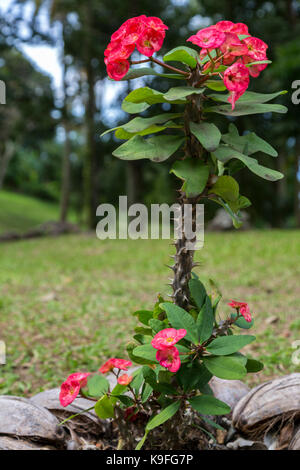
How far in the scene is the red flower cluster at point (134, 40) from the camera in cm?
123

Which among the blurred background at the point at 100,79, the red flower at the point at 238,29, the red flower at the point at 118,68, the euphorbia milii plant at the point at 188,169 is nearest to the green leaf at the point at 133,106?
the euphorbia milii plant at the point at 188,169

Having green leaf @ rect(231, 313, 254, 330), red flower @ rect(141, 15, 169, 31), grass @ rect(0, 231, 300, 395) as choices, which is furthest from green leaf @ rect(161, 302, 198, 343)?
red flower @ rect(141, 15, 169, 31)

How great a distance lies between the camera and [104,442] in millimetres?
1589

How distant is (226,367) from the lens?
1258 millimetres

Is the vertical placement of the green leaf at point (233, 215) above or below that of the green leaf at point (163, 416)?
above

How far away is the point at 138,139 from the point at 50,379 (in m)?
1.84

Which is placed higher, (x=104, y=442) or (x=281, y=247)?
(x=281, y=247)

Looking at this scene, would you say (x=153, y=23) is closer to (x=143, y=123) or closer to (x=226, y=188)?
(x=143, y=123)

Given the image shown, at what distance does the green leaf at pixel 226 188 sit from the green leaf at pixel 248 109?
196mm

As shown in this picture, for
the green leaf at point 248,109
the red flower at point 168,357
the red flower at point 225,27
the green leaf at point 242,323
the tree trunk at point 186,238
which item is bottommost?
the red flower at point 168,357

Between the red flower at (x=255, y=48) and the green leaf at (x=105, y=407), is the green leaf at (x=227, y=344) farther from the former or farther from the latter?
the red flower at (x=255, y=48)

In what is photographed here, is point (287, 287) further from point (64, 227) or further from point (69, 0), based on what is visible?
point (69, 0)

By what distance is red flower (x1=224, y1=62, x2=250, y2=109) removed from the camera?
1.17 meters
